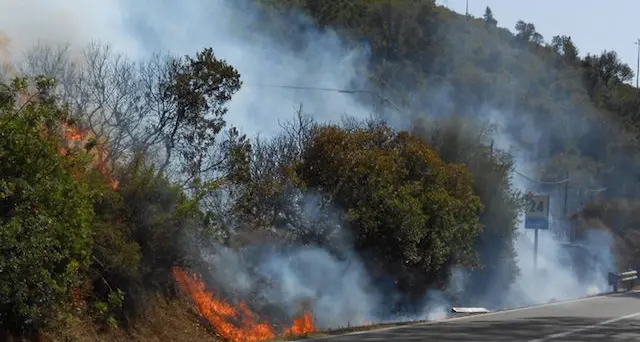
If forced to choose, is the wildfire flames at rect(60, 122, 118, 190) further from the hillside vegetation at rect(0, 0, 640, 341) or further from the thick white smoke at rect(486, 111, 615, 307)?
the thick white smoke at rect(486, 111, 615, 307)

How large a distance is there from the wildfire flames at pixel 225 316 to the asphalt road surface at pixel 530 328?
1.97m

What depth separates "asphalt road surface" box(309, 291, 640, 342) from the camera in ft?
62.6

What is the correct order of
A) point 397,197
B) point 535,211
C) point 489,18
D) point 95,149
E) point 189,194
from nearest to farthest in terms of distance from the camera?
point 95,149, point 189,194, point 397,197, point 535,211, point 489,18

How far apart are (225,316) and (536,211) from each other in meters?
26.0

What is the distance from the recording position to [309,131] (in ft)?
88.5

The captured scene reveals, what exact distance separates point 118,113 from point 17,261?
7.69 metres

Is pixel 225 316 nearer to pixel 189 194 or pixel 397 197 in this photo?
pixel 189 194

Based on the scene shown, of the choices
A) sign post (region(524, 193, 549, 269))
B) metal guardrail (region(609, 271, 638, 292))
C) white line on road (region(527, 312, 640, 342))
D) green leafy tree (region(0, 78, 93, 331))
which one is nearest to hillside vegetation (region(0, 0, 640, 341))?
green leafy tree (region(0, 78, 93, 331))

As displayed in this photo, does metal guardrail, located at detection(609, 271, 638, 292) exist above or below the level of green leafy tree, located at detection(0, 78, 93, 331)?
above

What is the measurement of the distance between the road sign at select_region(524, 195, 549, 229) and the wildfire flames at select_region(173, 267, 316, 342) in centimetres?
2345

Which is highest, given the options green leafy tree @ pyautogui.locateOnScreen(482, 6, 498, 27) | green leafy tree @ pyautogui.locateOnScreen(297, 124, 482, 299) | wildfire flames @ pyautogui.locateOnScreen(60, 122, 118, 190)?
green leafy tree @ pyautogui.locateOnScreen(482, 6, 498, 27)

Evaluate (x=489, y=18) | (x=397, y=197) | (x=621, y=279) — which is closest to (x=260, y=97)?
(x=397, y=197)

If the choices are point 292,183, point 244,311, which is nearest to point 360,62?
point 292,183

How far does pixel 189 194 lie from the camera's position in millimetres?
20141
